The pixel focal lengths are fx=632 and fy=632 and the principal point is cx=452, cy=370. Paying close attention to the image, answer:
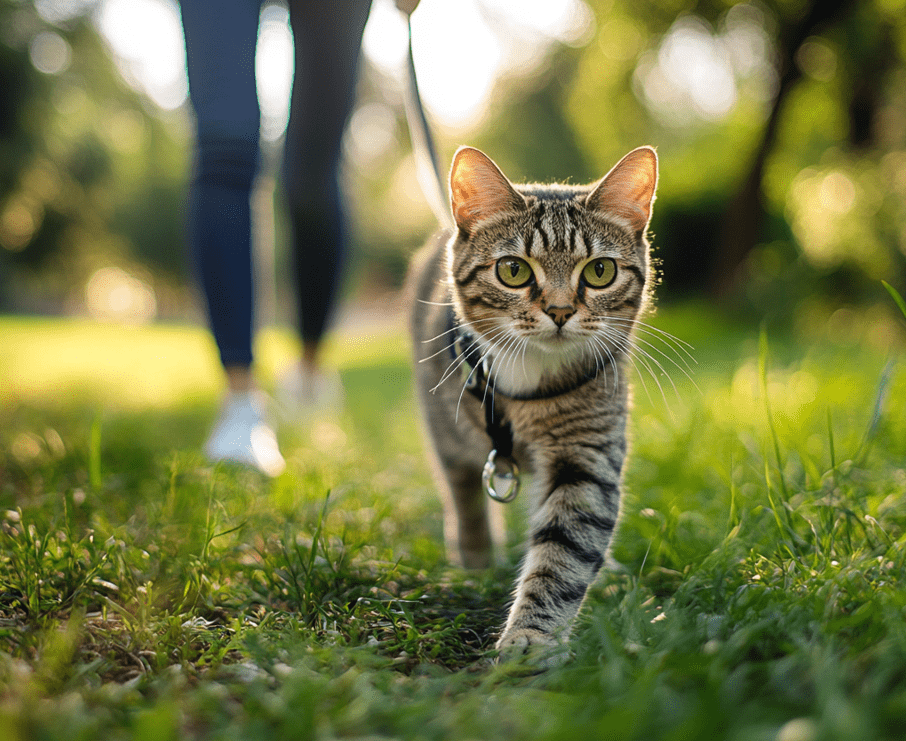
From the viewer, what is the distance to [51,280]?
73.8ft

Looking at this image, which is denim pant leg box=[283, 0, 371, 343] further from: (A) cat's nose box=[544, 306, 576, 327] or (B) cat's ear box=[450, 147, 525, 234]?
(A) cat's nose box=[544, 306, 576, 327]

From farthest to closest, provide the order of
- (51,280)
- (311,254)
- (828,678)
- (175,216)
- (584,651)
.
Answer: (175,216) → (51,280) → (311,254) → (584,651) → (828,678)

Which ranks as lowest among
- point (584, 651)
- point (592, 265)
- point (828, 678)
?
point (584, 651)

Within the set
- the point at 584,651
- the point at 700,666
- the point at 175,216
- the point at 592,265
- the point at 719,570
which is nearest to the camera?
the point at 700,666

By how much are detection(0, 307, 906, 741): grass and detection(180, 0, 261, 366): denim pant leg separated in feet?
1.92

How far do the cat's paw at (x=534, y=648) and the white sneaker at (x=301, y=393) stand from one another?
2367 mm

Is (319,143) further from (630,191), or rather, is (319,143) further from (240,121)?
(630,191)

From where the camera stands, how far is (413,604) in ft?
4.67

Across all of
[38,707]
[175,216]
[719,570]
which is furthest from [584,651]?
[175,216]

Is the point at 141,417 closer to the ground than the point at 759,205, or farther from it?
closer to the ground

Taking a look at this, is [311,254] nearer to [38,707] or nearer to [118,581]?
[118,581]

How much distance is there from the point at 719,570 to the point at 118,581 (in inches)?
48.5

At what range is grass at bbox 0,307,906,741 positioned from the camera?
0.85 metres

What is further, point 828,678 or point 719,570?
point 719,570
